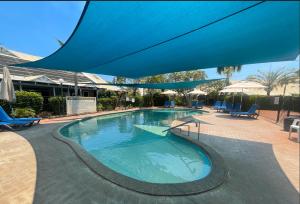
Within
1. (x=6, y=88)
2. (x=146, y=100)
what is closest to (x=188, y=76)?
(x=146, y=100)

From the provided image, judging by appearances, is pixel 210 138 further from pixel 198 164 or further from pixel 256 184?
pixel 256 184

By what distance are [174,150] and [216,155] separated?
6.19 ft

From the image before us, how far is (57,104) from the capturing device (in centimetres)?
1239

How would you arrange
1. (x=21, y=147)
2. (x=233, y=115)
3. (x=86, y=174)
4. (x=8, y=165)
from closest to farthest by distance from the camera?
1. (x=86, y=174)
2. (x=8, y=165)
3. (x=21, y=147)
4. (x=233, y=115)

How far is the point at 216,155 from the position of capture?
4.76 metres

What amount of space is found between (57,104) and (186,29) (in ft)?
41.0

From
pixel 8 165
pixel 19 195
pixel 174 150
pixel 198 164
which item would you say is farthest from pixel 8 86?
pixel 198 164

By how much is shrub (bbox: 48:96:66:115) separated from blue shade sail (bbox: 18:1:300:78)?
9.17 m

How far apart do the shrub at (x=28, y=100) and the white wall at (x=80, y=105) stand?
2.18 metres

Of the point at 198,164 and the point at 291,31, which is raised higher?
the point at 291,31

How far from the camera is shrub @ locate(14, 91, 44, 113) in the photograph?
33.0 feet

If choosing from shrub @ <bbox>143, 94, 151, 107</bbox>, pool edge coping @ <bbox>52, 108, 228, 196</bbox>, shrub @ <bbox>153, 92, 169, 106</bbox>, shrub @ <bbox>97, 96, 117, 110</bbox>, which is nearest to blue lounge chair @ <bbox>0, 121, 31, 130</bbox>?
pool edge coping @ <bbox>52, 108, 228, 196</bbox>

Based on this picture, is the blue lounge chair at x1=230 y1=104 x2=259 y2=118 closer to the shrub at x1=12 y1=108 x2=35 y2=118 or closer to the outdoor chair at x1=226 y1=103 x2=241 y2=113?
the outdoor chair at x1=226 y1=103 x2=241 y2=113

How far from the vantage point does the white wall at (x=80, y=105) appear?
43.3 ft
